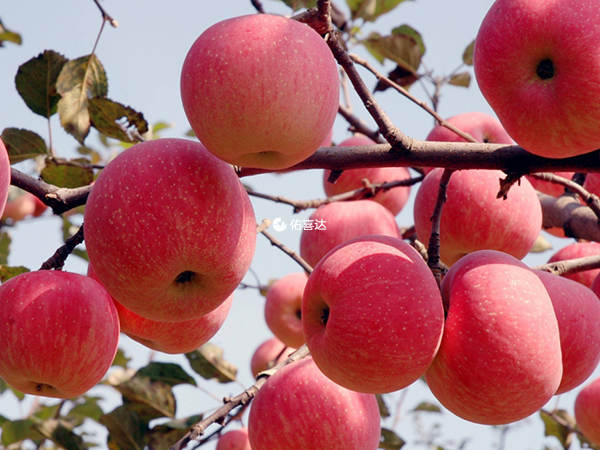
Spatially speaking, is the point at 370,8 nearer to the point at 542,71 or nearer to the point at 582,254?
the point at 582,254

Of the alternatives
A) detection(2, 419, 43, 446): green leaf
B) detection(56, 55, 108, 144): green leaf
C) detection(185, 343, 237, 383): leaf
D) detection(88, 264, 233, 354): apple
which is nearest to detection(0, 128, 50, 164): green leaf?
detection(56, 55, 108, 144): green leaf

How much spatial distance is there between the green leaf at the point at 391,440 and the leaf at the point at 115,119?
1.41m

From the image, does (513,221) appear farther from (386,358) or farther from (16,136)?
(16,136)

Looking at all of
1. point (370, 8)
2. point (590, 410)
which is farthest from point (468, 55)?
point (590, 410)

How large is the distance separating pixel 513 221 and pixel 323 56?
3.04 ft

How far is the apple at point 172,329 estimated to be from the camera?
154 cm

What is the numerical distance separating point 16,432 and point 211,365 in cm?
92

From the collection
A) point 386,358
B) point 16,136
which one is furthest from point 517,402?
point 16,136

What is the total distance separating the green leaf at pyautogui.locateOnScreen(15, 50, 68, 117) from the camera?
209 centimetres

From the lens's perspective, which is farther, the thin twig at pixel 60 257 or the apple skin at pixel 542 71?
the thin twig at pixel 60 257

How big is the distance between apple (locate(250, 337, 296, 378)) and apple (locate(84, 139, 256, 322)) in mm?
1850

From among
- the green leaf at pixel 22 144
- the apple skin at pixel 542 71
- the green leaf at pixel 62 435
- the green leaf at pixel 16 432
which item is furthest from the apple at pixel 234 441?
the apple skin at pixel 542 71

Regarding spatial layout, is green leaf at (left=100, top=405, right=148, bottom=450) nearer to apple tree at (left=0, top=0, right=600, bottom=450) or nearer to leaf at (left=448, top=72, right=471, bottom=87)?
apple tree at (left=0, top=0, right=600, bottom=450)

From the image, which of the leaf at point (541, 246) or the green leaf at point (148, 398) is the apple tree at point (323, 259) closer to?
the green leaf at point (148, 398)
